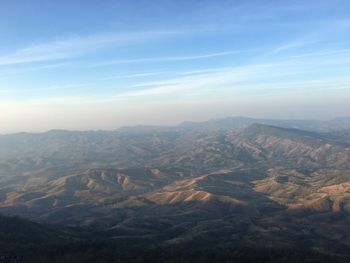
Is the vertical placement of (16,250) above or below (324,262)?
above

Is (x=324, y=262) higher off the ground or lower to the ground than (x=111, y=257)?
lower

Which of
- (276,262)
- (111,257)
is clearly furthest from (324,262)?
(111,257)

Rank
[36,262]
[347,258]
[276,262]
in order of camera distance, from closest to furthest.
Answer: [36,262] < [276,262] < [347,258]

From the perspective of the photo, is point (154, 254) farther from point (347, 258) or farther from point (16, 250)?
point (347, 258)

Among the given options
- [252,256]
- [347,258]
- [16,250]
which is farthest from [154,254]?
[347,258]

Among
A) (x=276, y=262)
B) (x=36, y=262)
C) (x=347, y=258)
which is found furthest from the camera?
(x=347, y=258)

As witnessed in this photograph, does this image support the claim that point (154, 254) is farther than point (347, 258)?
No

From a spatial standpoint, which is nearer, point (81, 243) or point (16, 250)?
point (16, 250)

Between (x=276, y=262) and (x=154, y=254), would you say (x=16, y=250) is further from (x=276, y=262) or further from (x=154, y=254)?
(x=276, y=262)

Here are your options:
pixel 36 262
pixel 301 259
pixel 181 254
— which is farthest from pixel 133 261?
pixel 301 259
